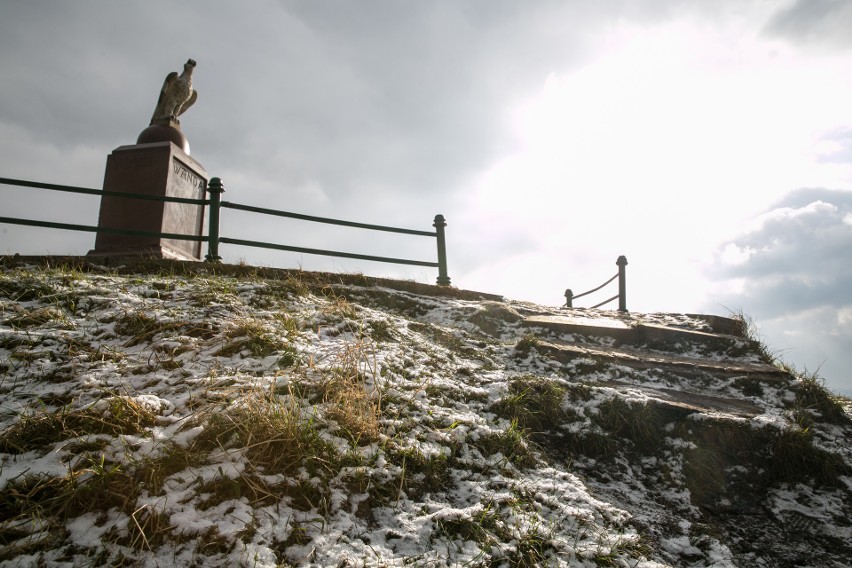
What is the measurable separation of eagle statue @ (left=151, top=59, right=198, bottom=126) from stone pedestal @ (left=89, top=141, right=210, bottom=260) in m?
0.99

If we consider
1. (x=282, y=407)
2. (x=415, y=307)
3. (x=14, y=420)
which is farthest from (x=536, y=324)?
(x=14, y=420)

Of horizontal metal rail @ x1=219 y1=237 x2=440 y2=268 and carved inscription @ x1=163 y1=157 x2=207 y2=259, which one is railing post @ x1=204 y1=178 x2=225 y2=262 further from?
carved inscription @ x1=163 y1=157 x2=207 y2=259

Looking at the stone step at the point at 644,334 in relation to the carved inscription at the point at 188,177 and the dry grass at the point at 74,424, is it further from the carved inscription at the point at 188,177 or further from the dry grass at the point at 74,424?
the carved inscription at the point at 188,177

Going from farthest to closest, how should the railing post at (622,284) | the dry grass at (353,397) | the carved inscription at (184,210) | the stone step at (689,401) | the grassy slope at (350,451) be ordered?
the railing post at (622,284) < the carved inscription at (184,210) < the stone step at (689,401) < the dry grass at (353,397) < the grassy slope at (350,451)

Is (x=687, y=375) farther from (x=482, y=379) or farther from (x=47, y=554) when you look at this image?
(x=47, y=554)

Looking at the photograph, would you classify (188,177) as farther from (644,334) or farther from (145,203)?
(644,334)

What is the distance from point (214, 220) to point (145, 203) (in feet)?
6.08

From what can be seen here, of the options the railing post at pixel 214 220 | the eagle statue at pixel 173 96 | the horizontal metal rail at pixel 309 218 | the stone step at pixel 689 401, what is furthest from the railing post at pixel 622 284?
the eagle statue at pixel 173 96

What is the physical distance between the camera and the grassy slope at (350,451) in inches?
71.2

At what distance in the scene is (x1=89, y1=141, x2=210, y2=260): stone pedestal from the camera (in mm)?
7016

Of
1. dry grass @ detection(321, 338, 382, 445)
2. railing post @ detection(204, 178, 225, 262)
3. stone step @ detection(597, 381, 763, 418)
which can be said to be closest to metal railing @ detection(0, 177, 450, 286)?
railing post @ detection(204, 178, 225, 262)

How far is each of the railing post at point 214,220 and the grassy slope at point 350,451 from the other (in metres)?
1.84

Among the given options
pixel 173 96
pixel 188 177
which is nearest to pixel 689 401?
pixel 188 177

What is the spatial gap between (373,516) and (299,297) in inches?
109
